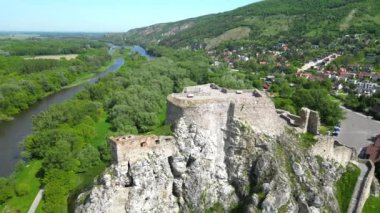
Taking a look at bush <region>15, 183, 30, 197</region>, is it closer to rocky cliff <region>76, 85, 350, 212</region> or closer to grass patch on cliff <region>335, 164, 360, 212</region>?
rocky cliff <region>76, 85, 350, 212</region>

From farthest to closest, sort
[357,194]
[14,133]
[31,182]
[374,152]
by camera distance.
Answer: [14,133] → [374,152] → [31,182] → [357,194]

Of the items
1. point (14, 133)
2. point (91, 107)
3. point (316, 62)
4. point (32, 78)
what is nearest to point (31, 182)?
point (14, 133)

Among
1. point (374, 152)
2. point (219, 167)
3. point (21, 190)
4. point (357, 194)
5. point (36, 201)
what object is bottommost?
point (36, 201)

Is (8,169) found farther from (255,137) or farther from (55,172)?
(255,137)

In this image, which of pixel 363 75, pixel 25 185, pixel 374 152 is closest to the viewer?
pixel 25 185

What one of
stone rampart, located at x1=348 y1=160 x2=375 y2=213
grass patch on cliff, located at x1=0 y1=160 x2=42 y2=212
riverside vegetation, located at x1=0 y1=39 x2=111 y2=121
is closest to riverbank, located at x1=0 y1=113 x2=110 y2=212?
grass patch on cliff, located at x1=0 y1=160 x2=42 y2=212

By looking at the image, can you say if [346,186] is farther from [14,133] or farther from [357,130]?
[14,133]

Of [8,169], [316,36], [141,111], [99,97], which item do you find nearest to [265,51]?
[316,36]
